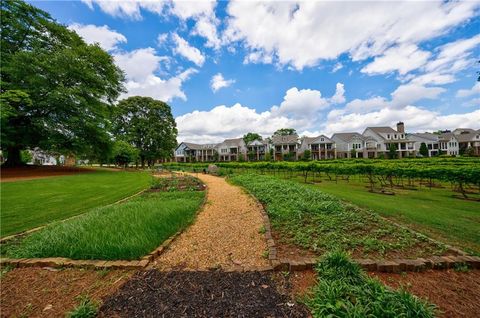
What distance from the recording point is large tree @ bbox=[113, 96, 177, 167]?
36.8 metres

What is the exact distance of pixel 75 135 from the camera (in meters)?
19.5

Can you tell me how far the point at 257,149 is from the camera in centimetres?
6066

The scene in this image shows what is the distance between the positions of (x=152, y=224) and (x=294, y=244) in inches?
138

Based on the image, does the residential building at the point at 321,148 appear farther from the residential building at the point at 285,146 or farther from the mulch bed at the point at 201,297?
the mulch bed at the point at 201,297

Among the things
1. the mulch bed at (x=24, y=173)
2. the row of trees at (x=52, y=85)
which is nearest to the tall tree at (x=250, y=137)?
the row of trees at (x=52, y=85)

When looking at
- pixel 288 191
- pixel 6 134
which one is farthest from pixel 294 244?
pixel 6 134

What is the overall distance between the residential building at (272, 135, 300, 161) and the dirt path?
5060 cm

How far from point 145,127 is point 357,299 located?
40204mm

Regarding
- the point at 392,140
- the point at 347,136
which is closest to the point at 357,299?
the point at 347,136

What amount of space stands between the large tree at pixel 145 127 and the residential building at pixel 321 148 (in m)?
36.5

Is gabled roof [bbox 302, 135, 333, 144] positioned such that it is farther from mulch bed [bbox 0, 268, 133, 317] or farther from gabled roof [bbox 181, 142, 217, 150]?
mulch bed [bbox 0, 268, 133, 317]

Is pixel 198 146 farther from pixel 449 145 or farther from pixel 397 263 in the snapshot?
pixel 449 145

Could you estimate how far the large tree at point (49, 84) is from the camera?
52.0ft

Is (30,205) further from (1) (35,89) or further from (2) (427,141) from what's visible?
(2) (427,141)
